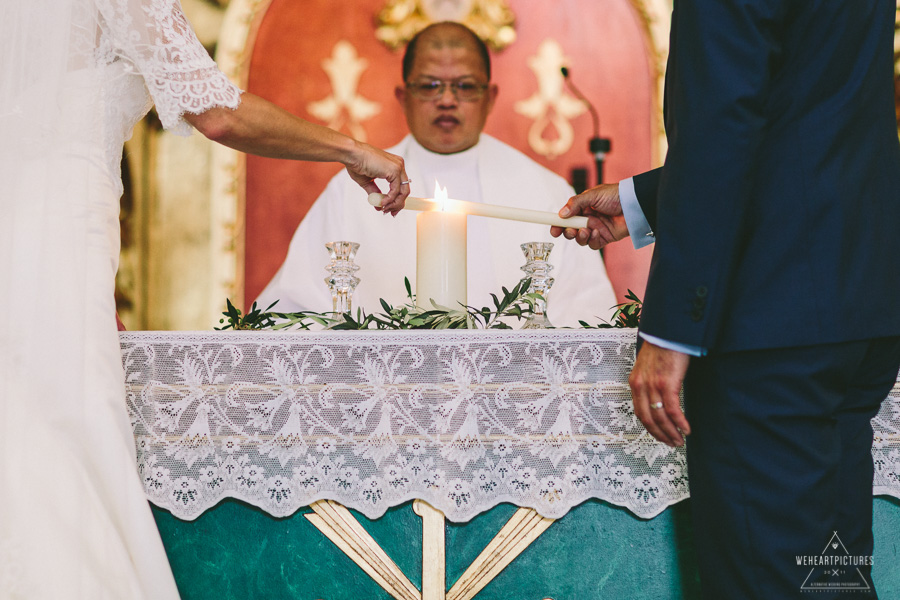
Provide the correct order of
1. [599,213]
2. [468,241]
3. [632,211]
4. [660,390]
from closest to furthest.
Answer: [660,390] < [632,211] < [599,213] < [468,241]

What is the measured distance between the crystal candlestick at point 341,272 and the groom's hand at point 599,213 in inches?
18.8

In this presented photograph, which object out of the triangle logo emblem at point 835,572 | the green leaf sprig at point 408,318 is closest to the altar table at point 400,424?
the green leaf sprig at point 408,318

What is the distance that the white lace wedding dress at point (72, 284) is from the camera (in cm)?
113

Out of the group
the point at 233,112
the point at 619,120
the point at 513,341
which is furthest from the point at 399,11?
the point at 513,341

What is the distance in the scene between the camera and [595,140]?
3.22 m

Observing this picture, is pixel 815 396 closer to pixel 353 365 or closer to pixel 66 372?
pixel 353 365

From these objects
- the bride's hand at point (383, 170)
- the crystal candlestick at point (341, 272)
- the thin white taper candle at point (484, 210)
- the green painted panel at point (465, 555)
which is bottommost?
the green painted panel at point (465, 555)

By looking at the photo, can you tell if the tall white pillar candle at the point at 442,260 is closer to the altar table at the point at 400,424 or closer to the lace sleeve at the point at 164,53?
the altar table at the point at 400,424

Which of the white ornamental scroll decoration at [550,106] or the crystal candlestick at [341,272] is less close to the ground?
the white ornamental scroll decoration at [550,106]

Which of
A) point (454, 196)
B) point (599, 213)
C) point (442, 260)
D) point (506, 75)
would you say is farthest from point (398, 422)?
point (506, 75)

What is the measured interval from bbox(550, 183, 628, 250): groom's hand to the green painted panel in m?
0.63

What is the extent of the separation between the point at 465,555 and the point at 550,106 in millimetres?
2375

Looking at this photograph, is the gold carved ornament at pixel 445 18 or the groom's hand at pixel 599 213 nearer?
the groom's hand at pixel 599 213

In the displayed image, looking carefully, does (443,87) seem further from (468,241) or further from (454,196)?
(468,241)
